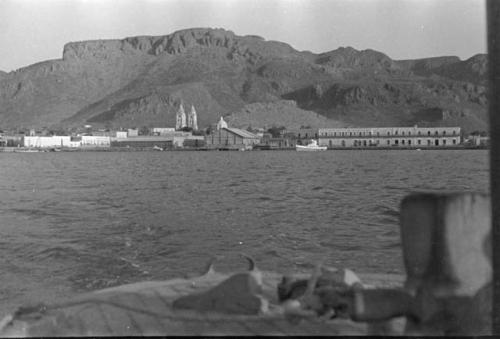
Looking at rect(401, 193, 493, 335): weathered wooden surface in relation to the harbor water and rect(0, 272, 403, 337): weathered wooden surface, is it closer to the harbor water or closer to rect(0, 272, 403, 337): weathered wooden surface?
rect(0, 272, 403, 337): weathered wooden surface

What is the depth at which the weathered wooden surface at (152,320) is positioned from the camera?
476 centimetres

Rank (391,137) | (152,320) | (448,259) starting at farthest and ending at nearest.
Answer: (391,137) → (152,320) → (448,259)

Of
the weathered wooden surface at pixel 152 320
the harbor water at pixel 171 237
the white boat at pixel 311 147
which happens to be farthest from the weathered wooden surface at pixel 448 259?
the white boat at pixel 311 147

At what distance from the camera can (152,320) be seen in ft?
16.9

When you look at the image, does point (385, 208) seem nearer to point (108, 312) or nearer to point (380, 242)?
point (380, 242)

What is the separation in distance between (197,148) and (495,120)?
632ft

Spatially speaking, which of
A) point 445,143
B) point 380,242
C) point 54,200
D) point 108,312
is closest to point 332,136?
point 445,143

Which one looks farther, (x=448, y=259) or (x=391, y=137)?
(x=391, y=137)

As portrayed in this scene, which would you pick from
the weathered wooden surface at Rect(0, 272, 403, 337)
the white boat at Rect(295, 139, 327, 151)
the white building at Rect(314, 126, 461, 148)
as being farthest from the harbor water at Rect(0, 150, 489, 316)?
the white building at Rect(314, 126, 461, 148)

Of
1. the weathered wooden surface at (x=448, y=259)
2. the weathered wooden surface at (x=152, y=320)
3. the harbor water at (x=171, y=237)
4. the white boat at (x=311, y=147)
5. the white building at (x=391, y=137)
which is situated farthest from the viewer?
the white boat at (x=311, y=147)

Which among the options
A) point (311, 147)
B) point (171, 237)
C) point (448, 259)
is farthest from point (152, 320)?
point (311, 147)

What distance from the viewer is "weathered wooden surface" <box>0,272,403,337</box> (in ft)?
15.6

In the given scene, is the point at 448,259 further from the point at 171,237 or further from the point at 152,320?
the point at 171,237

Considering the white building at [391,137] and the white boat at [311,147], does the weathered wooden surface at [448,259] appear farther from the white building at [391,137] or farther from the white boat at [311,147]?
the white building at [391,137]
